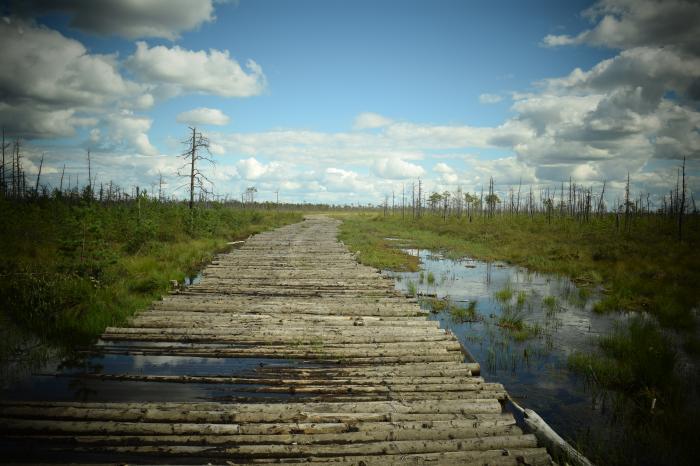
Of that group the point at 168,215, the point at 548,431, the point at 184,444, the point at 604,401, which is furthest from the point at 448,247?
the point at 184,444

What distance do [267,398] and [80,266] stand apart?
7.76 metres

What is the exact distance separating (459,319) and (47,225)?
1671 cm

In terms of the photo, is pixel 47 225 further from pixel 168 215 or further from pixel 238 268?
pixel 238 268

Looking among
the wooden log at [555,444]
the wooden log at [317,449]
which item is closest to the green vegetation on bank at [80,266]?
the wooden log at [317,449]

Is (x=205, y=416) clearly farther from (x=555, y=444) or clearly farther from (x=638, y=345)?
(x=638, y=345)

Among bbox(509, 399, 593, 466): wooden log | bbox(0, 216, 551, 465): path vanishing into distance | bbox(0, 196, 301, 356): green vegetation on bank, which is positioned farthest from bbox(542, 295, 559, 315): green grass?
bbox(0, 196, 301, 356): green vegetation on bank

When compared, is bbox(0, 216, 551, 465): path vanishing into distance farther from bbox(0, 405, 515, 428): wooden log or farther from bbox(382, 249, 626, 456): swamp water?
bbox(382, 249, 626, 456): swamp water

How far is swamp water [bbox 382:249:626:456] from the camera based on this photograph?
5441 mm

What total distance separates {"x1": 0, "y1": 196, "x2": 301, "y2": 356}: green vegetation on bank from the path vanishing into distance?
109 cm

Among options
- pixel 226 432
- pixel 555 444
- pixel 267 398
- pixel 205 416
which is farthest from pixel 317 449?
pixel 555 444

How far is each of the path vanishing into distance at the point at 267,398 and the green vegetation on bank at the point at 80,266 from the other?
1086 mm

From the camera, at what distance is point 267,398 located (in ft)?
14.7

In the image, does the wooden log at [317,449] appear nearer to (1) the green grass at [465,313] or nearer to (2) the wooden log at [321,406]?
(2) the wooden log at [321,406]

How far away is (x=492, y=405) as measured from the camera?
4312 mm
